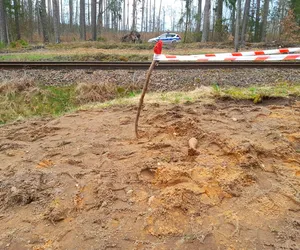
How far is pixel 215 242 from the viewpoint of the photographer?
2.45 meters

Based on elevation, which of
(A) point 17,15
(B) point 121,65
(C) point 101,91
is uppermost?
(A) point 17,15

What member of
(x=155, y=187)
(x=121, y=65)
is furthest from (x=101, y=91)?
(x=155, y=187)

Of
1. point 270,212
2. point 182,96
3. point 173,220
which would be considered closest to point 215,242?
point 173,220

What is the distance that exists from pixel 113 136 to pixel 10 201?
190 cm

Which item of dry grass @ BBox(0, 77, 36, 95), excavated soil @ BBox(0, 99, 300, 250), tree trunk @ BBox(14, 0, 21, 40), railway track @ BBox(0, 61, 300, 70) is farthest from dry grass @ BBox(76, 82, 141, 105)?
tree trunk @ BBox(14, 0, 21, 40)

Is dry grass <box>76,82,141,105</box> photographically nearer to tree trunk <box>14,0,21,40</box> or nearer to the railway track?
the railway track

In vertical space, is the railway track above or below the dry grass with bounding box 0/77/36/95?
above

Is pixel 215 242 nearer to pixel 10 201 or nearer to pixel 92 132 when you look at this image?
pixel 10 201

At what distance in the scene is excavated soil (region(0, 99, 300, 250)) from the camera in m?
2.54

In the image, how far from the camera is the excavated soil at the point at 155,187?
254 cm

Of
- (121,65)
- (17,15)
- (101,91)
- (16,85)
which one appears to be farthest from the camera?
(17,15)

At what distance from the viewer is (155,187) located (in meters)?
3.14

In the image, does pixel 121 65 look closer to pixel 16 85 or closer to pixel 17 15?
pixel 16 85

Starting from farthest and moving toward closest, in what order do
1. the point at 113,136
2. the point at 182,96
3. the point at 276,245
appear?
the point at 182,96 → the point at 113,136 → the point at 276,245
